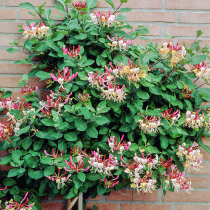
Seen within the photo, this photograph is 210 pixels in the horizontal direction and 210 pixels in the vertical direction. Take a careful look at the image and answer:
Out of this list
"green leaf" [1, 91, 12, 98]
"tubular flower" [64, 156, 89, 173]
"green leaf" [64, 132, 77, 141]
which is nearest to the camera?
"tubular flower" [64, 156, 89, 173]

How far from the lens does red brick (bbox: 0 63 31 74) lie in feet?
4.31

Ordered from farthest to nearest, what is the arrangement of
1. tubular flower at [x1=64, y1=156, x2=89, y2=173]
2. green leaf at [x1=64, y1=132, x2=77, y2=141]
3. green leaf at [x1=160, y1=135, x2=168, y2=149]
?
1. green leaf at [x1=160, y1=135, x2=168, y2=149]
2. green leaf at [x1=64, y1=132, x2=77, y2=141]
3. tubular flower at [x1=64, y1=156, x2=89, y2=173]

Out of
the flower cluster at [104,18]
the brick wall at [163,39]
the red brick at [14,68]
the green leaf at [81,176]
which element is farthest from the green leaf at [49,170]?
the flower cluster at [104,18]

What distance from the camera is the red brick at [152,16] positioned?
1.33 meters

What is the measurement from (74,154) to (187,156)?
0.55 m

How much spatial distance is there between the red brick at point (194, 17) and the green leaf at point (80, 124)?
91cm

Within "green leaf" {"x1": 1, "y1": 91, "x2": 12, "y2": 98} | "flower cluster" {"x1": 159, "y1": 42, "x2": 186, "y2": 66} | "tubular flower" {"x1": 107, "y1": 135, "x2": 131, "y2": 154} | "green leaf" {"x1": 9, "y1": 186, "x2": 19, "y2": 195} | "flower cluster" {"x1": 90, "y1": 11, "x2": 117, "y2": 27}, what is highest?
"flower cluster" {"x1": 90, "y1": 11, "x2": 117, "y2": 27}

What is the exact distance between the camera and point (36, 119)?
3.59 feet

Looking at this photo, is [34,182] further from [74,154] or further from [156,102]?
[156,102]

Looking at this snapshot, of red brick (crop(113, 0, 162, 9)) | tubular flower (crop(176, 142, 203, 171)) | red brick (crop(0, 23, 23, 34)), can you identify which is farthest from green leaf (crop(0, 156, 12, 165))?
red brick (crop(113, 0, 162, 9))

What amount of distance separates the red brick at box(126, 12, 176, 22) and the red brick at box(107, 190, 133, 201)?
1.07 m

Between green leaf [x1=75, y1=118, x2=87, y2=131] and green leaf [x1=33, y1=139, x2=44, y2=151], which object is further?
green leaf [x1=33, y1=139, x2=44, y2=151]

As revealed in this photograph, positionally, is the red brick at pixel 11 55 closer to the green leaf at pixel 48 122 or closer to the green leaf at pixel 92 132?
the green leaf at pixel 48 122

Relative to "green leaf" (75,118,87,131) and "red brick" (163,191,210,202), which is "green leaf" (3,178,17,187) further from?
"red brick" (163,191,210,202)
